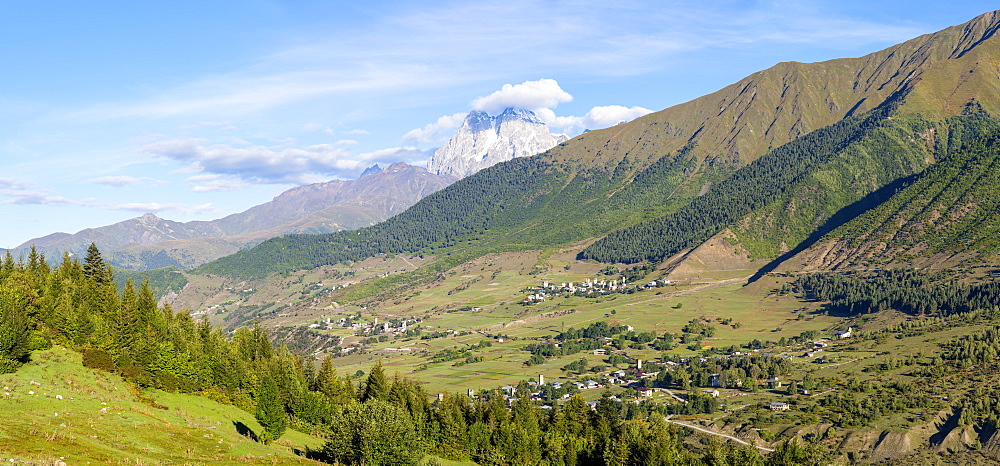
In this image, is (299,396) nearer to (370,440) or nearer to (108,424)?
(370,440)

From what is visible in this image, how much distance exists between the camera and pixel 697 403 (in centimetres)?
17162

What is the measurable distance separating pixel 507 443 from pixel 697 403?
8416 centimetres

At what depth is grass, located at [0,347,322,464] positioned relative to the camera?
174 ft

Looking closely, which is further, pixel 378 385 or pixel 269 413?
pixel 378 385

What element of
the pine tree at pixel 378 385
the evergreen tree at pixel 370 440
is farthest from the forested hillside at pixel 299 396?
the pine tree at pixel 378 385

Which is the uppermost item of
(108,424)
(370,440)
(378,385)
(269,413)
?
(108,424)

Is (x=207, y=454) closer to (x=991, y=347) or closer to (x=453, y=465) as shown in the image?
(x=453, y=465)

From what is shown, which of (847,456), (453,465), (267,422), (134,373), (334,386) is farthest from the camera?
(847,456)

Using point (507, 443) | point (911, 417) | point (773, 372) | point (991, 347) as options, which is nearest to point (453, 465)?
point (507, 443)

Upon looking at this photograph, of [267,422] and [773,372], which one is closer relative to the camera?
[267,422]

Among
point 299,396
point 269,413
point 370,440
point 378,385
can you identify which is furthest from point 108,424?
point 378,385

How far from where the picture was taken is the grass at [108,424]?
52.9 metres

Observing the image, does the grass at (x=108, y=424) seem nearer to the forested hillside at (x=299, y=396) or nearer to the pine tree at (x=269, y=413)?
the pine tree at (x=269, y=413)

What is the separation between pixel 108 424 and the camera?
65500 millimetres
